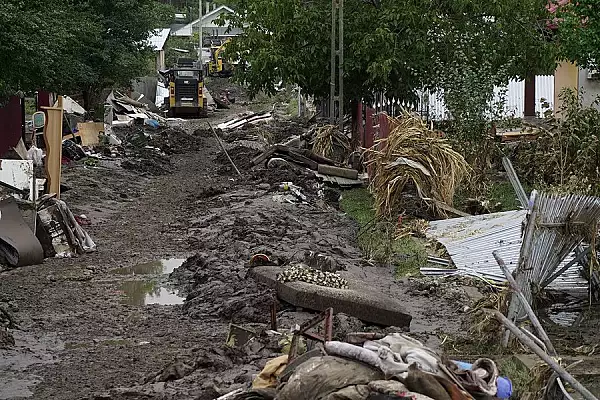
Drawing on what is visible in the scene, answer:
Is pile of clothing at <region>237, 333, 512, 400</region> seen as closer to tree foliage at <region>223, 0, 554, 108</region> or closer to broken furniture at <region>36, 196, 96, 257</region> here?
broken furniture at <region>36, 196, 96, 257</region>

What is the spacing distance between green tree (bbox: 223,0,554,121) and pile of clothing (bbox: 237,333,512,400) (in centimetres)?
1547

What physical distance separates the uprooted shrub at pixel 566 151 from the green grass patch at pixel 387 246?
93.1 inches

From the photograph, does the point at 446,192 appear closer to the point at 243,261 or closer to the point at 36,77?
the point at 243,261

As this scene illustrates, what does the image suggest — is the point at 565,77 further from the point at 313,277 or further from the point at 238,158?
the point at 313,277

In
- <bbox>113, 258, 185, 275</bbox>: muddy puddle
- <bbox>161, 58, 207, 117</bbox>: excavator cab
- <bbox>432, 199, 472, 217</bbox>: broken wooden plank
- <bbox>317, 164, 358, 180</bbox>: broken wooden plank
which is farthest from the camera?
<bbox>161, 58, 207, 117</bbox>: excavator cab

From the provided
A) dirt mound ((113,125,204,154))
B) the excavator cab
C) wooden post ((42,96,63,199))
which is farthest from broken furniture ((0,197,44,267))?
the excavator cab

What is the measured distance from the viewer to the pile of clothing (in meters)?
6.28

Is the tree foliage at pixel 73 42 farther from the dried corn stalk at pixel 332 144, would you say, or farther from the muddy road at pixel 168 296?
the dried corn stalk at pixel 332 144

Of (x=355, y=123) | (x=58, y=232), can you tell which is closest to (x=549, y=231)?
(x=58, y=232)

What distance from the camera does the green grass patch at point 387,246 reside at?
14298mm

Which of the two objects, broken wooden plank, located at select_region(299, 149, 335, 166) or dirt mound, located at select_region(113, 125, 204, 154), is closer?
broken wooden plank, located at select_region(299, 149, 335, 166)

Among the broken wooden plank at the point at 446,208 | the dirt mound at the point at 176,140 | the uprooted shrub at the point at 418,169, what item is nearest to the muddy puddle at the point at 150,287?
the uprooted shrub at the point at 418,169

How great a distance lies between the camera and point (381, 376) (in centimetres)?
657

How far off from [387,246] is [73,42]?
12.8m
